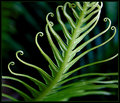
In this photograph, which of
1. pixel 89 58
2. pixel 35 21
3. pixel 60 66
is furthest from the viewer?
pixel 35 21

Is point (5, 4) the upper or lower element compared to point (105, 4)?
upper

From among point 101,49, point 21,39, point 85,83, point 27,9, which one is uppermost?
point 27,9

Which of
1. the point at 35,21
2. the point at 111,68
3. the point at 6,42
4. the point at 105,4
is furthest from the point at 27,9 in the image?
the point at 111,68

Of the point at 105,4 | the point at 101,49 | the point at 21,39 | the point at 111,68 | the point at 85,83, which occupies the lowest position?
the point at 85,83

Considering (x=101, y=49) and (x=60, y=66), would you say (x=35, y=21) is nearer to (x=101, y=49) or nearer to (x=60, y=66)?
(x=101, y=49)

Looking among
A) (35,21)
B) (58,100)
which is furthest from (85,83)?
(35,21)

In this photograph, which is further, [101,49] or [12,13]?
[12,13]

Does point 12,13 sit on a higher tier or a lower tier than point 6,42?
higher

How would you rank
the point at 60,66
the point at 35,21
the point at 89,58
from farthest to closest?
1. the point at 35,21
2. the point at 89,58
3. the point at 60,66

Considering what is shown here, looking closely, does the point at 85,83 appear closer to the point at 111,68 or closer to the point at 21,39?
the point at 111,68
